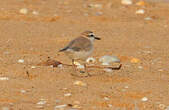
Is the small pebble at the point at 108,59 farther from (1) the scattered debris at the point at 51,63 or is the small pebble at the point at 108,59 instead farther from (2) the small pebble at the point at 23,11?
(2) the small pebble at the point at 23,11

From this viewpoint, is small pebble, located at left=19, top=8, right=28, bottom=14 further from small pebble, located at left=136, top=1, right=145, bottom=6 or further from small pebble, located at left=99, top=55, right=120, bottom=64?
small pebble, located at left=99, top=55, right=120, bottom=64

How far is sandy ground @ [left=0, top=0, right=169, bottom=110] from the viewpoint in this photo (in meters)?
7.07

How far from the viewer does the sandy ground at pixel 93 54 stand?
7074 millimetres

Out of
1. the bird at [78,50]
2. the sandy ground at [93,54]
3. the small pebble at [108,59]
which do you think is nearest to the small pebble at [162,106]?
the sandy ground at [93,54]

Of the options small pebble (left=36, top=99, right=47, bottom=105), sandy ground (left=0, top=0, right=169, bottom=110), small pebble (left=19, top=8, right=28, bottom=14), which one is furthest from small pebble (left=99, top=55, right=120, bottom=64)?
small pebble (left=19, top=8, right=28, bottom=14)

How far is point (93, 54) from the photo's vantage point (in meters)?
10.5

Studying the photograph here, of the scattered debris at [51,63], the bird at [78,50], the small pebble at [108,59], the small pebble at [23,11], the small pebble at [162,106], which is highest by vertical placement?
the bird at [78,50]

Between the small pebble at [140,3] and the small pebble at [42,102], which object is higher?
the small pebble at [42,102]

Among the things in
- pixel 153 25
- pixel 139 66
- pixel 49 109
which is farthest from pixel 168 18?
pixel 49 109

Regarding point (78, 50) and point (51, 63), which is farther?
point (51, 63)

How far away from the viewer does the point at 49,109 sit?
655 centimetres

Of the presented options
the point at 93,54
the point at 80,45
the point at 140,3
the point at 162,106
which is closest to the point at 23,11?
the point at 140,3

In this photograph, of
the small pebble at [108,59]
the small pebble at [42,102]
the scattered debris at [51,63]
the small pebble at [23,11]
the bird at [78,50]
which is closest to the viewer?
the small pebble at [42,102]

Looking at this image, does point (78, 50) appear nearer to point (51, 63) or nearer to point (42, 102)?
point (51, 63)
